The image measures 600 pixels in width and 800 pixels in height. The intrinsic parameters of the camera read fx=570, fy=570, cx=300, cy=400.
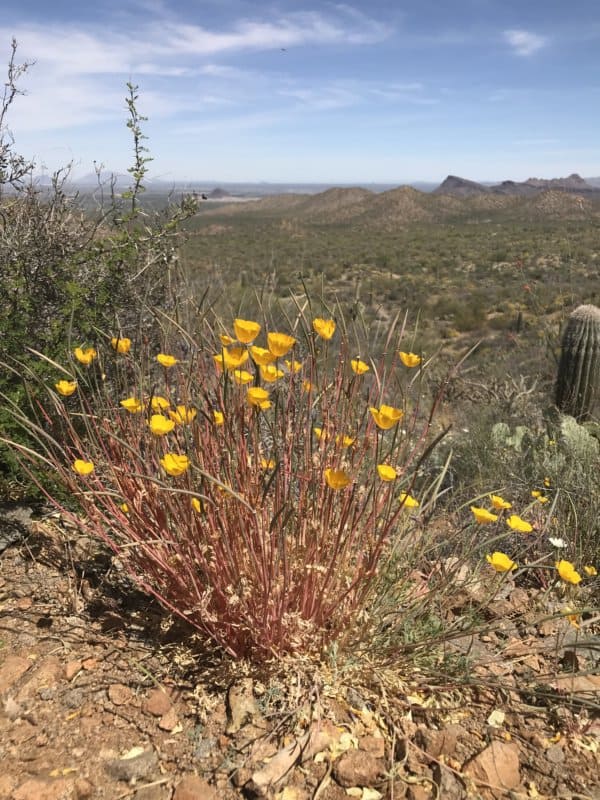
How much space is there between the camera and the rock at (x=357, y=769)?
150 cm

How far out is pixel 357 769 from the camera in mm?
1517

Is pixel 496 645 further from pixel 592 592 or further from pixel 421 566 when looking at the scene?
pixel 592 592

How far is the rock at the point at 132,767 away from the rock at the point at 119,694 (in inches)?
7.6

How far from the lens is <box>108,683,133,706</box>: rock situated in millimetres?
1700

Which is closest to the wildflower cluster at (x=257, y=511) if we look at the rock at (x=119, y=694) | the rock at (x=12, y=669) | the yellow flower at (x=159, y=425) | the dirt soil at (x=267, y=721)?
the yellow flower at (x=159, y=425)

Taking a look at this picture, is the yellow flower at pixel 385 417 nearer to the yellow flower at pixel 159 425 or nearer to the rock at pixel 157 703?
the yellow flower at pixel 159 425

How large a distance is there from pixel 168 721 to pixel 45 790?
1.14 feet

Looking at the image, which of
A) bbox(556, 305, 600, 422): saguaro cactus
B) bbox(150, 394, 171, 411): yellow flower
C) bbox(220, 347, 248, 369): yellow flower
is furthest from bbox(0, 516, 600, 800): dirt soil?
bbox(556, 305, 600, 422): saguaro cactus

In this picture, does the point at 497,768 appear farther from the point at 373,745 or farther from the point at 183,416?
the point at 183,416

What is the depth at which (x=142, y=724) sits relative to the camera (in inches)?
64.5

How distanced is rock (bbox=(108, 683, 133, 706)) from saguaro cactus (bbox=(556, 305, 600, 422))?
12.7 ft

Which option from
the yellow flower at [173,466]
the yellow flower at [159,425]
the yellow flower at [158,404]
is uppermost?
the yellow flower at [159,425]

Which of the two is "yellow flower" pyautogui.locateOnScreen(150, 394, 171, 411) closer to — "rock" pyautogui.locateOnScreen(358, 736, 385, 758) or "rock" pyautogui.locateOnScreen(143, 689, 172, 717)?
"rock" pyautogui.locateOnScreen(143, 689, 172, 717)

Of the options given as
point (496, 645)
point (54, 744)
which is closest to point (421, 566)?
point (496, 645)
